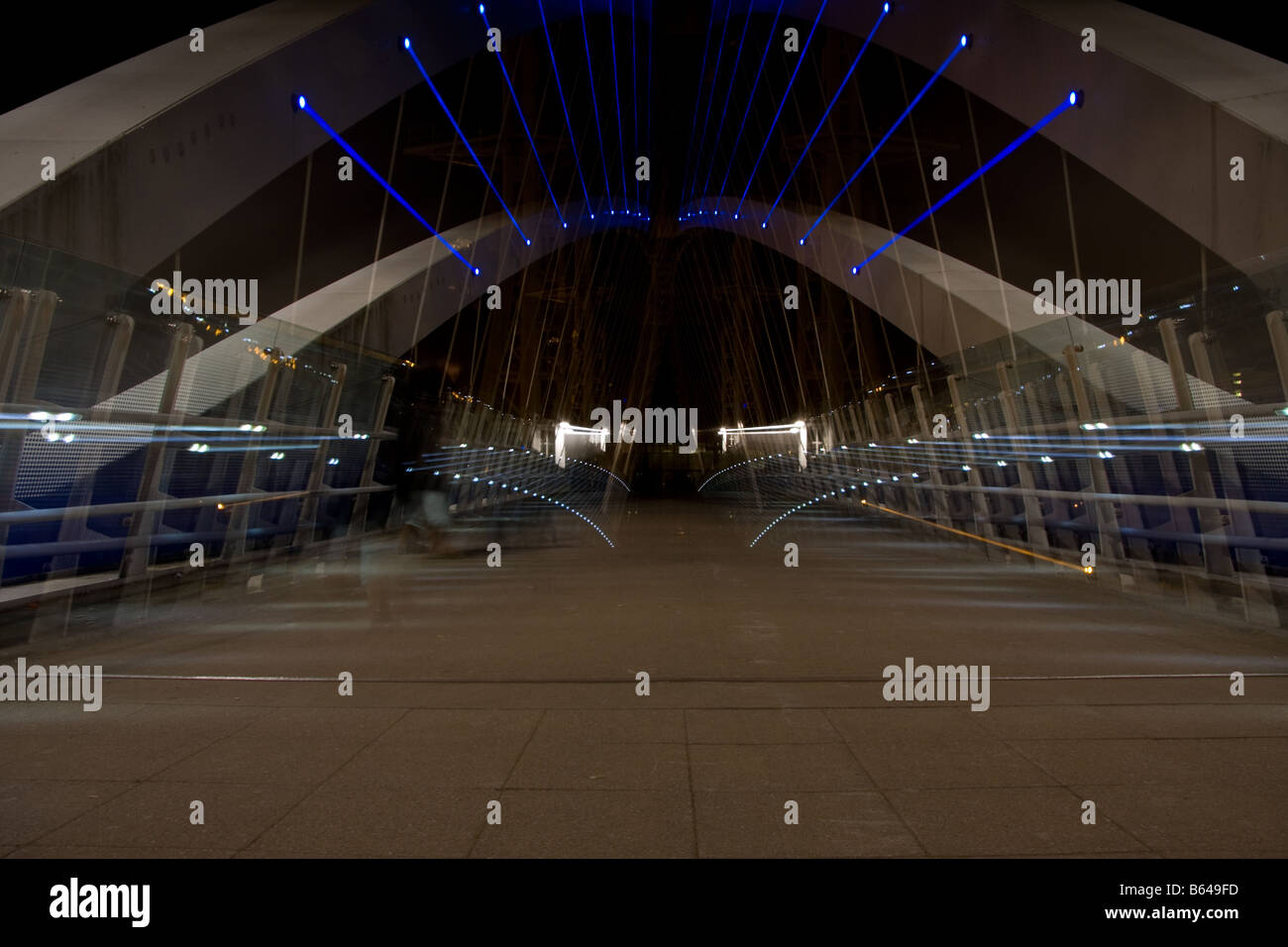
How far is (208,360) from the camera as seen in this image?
9.00 meters

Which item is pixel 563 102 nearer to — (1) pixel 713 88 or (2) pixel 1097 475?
(1) pixel 713 88

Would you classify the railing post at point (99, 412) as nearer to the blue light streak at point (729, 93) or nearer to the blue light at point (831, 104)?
the blue light at point (831, 104)

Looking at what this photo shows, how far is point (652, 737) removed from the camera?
4195 millimetres

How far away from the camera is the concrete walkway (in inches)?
120

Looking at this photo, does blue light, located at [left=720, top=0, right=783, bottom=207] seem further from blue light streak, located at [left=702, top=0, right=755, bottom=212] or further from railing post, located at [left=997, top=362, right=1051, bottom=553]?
railing post, located at [left=997, top=362, right=1051, bottom=553]

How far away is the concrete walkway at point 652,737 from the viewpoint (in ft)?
10.0

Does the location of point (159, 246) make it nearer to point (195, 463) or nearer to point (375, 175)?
point (195, 463)

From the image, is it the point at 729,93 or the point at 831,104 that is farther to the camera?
the point at 729,93

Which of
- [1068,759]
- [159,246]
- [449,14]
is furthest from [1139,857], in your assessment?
[449,14]

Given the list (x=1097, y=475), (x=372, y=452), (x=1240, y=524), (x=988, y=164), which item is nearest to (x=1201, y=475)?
(x=1240, y=524)

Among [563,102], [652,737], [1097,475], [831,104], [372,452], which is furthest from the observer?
[563,102]

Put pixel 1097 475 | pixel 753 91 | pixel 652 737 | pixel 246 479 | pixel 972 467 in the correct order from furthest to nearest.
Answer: pixel 753 91
pixel 972 467
pixel 1097 475
pixel 246 479
pixel 652 737

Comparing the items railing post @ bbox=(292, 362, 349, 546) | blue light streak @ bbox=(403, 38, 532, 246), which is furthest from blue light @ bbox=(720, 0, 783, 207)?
railing post @ bbox=(292, 362, 349, 546)

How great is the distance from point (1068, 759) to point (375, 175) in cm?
2024
